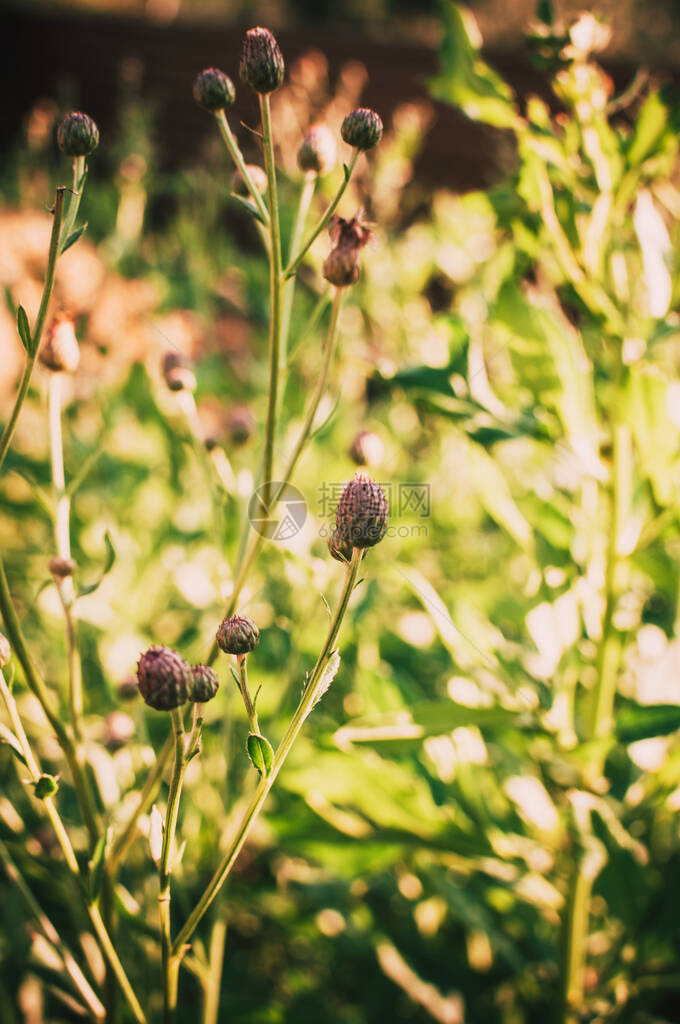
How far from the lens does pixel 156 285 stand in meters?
1.52

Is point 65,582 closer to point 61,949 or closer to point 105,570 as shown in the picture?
point 105,570

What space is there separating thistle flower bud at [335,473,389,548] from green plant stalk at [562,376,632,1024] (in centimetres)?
37

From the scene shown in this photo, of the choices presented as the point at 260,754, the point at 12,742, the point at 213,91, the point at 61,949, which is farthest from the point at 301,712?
the point at 213,91

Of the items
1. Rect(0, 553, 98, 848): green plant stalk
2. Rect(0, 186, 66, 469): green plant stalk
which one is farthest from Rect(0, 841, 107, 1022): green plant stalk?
Rect(0, 186, 66, 469): green plant stalk

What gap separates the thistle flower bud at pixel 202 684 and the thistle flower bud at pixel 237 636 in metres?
0.01

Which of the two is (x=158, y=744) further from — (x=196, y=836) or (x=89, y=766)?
(x=89, y=766)

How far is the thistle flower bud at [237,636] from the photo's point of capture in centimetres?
33

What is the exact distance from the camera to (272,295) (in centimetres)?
41

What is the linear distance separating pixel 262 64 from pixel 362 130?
6cm

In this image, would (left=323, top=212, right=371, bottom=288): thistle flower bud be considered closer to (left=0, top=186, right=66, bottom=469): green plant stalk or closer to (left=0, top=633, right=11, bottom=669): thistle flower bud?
(left=0, top=186, right=66, bottom=469): green plant stalk

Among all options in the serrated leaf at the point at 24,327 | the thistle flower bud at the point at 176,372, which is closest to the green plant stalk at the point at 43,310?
the serrated leaf at the point at 24,327

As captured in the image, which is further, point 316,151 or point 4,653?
point 316,151

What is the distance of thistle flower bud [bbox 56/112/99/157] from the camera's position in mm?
363

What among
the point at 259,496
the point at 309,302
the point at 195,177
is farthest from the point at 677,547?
the point at 195,177
